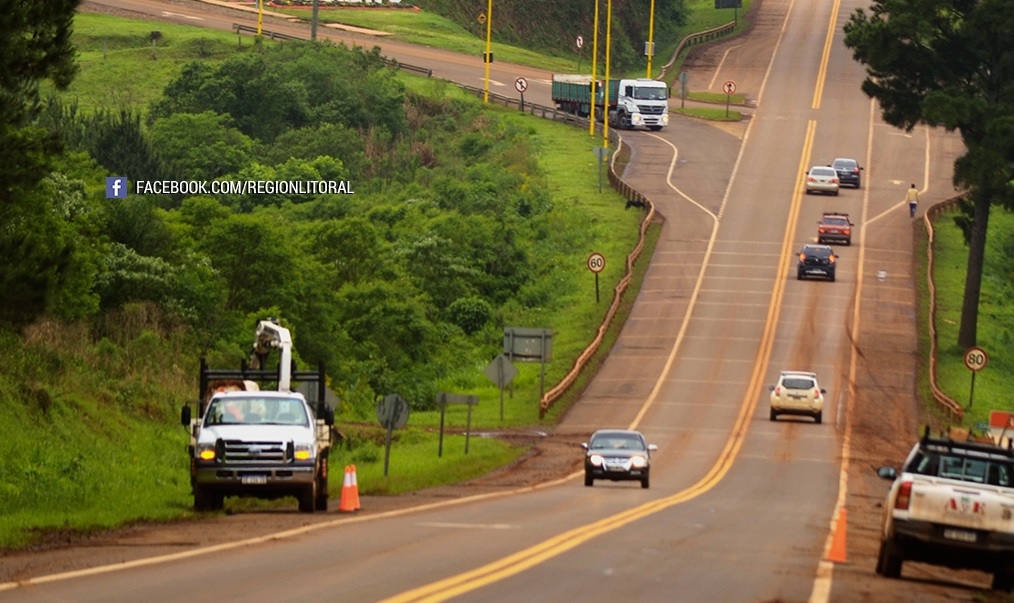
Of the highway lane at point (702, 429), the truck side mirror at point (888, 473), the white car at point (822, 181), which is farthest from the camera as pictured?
the white car at point (822, 181)

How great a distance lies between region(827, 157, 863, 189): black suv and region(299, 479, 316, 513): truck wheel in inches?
2924

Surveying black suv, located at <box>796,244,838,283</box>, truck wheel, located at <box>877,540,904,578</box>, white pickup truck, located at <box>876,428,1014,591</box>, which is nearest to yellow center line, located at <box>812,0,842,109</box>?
black suv, located at <box>796,244,838,283</box>

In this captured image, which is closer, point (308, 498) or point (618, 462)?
point (308, 498)

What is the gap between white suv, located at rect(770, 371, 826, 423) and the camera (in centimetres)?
5444

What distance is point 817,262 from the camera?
76.0 m

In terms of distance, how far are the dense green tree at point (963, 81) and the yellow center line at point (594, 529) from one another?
9.49m

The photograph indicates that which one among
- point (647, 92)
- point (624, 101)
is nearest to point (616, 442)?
point (647, 92)

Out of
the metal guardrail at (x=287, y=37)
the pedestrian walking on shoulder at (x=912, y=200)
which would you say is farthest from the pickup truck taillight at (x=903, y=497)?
the metal guardrail at (x=287, y=37)

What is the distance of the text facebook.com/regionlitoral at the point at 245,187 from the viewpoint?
90.0 m

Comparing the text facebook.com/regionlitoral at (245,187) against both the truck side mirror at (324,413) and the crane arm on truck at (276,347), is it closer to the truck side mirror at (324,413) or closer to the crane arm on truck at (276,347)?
the crane arm on truck at (276,347)

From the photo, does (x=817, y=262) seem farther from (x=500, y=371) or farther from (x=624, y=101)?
(x=624, y=101)

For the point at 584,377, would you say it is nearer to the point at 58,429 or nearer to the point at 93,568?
the point at 58,429

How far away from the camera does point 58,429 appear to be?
3556 cm

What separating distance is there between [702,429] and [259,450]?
27635mm
